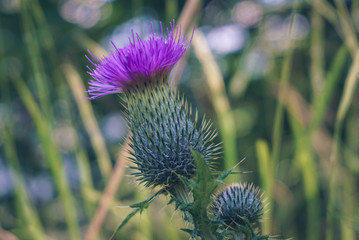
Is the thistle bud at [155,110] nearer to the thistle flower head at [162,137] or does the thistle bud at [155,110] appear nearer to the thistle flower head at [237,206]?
the thistle flower head at [162,137]

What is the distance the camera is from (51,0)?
5930 millimetres

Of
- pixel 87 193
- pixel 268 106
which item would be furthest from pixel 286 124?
pixel 87 193

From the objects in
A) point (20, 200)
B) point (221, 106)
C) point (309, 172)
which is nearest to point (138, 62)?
point (221, 106)

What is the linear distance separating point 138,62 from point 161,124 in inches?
Answer: 10.4

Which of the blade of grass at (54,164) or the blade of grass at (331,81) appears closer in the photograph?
the blade of grass at (331,81)

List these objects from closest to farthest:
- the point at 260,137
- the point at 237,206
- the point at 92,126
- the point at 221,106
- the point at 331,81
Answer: the point at 237,206
the point at 331,81
the point at 221,106
the point at 92,126
the point at 260,137

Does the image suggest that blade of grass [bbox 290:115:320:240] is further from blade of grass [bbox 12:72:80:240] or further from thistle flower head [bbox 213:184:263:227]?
blade of grass [bbox 12:72:80:240]

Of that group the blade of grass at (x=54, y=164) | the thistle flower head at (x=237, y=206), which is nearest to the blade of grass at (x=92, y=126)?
the blade of grass at (x=54, y=164)

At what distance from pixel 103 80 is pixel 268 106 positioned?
3201 mm

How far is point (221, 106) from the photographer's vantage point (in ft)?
6.64

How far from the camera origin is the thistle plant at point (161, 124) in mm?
1187

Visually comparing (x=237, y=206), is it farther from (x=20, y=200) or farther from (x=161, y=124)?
(x=20, y=200)

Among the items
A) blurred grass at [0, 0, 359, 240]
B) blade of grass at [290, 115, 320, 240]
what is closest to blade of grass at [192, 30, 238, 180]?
blurred grass at [0, 0, 359, 240]

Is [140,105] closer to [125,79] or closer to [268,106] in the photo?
[125,79]
